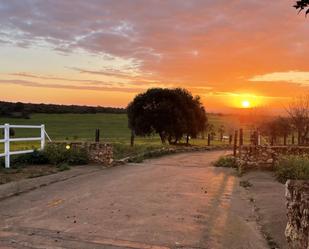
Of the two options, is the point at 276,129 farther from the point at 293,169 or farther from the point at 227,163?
the point at 293,169

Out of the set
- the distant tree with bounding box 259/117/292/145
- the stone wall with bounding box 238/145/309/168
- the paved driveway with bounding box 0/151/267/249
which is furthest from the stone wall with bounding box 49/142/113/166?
the distant tree with bounding box 259/117/292/145

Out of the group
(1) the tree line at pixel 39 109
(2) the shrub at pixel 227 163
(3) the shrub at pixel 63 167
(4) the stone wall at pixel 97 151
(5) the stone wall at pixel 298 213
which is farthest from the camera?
(1) the tree line at pixel 39 109

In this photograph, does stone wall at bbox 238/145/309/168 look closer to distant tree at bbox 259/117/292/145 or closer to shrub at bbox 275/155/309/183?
shrub at bbox 275/155/309/183

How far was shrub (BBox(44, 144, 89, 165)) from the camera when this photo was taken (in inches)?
719

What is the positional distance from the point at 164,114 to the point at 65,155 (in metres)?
21.4

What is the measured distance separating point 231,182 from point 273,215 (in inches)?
224

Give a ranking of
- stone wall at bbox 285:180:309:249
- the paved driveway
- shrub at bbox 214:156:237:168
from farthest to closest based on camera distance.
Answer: shrub at bbox 214:156:237:168 → the paved driveway → stone wall at bbox 285:180:309:249

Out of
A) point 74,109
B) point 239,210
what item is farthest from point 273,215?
point 74,109

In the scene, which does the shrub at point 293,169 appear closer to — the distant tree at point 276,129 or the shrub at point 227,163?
the shrub at point 227,163

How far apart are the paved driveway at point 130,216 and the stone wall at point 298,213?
57.9 inches

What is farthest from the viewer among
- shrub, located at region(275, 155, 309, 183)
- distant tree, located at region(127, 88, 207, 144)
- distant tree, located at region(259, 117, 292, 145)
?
distant tree, located at region(127, 88, 207, 144)

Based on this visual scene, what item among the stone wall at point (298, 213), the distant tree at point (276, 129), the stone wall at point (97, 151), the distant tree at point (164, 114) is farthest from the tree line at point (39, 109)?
the stone wall at point (298, 213)

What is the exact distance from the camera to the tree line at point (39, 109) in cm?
8065

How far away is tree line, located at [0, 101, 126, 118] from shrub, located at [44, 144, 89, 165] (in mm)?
60636
